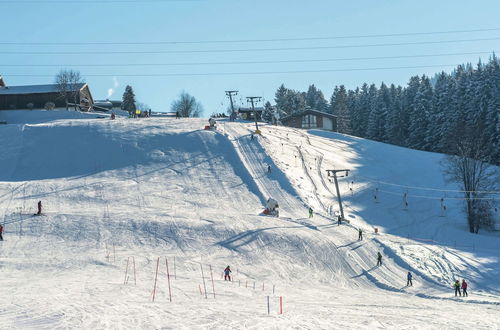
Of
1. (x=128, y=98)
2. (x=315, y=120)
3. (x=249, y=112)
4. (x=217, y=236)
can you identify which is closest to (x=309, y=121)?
(x=315, y=120)

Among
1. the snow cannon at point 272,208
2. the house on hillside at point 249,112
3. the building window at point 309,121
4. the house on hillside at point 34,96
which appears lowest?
the snow cannon at point 272,208

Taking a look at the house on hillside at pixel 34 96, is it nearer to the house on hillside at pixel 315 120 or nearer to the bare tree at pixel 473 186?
the house on hillside at pixel 315 120

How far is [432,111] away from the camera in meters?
83.6

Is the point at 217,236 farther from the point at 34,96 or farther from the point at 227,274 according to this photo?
the point at 34,96

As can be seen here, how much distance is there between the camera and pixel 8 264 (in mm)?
30422

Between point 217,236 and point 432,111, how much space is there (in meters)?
56.8

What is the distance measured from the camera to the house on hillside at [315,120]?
91.2 m

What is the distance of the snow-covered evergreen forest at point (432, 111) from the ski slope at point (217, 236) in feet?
22.9

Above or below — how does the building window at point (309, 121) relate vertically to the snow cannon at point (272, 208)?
above

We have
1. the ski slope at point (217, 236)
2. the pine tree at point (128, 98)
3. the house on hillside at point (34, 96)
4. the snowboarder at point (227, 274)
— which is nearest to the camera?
the ski slope at point (217, 236)

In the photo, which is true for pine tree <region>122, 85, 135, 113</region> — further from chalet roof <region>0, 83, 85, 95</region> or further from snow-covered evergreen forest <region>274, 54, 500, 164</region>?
snow-covered evergreen forest <region>274, 54, 500, 164</region>

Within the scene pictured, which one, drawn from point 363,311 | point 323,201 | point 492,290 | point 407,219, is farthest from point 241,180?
point 363,311

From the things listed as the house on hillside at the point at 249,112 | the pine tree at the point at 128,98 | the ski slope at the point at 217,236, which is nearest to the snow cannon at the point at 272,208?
the ski slope at the point at 217,236

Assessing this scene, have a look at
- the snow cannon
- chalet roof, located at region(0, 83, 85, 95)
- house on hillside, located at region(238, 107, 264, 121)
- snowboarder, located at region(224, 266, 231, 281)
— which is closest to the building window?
house on hillside, located at region(238, 107, 264, 121)
